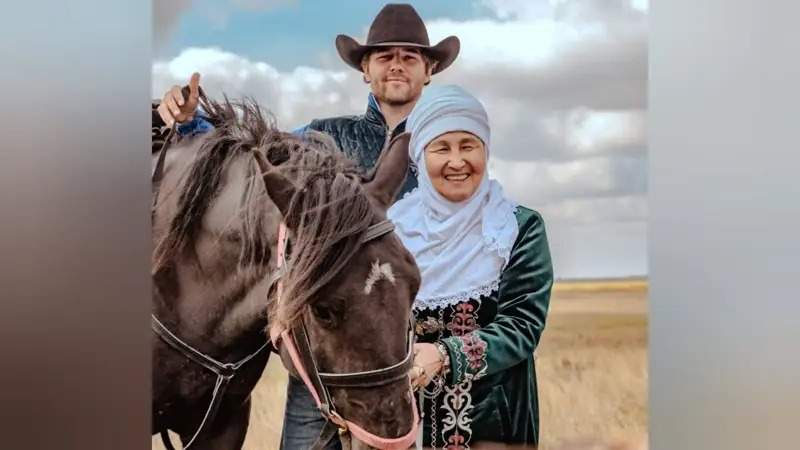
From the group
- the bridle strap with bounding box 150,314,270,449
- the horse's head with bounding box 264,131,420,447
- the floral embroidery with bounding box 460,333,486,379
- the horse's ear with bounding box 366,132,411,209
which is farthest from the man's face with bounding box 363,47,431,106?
the bridle strap with bounding box 150,314,270,449

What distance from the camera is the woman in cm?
219

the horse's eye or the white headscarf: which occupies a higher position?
the white headscarf

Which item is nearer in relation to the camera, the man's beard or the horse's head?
the horse's head

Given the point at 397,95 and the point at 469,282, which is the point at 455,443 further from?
the point at 397,95

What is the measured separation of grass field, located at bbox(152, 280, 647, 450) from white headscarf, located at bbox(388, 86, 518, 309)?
0.23m

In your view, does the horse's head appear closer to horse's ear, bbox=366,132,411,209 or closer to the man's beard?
horse's ear, bbox=366,132,411,209

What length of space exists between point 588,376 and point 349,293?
0.76 m

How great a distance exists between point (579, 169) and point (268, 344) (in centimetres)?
106

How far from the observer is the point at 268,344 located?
221 cm

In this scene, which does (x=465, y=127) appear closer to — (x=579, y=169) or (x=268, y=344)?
(x=579, y=169)

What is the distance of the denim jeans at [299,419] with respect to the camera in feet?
7.24
